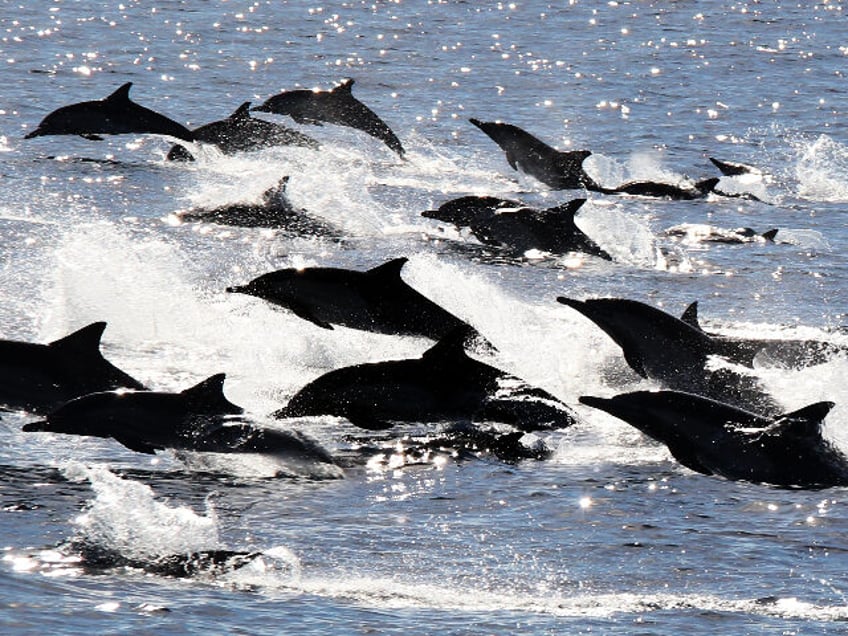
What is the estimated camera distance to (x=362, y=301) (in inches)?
604

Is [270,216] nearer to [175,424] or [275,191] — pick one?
[275,191]

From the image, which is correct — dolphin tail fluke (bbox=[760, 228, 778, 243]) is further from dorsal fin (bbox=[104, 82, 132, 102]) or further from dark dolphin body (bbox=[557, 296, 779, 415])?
dorsal fin (bbox=[104, 82, 132, 102])

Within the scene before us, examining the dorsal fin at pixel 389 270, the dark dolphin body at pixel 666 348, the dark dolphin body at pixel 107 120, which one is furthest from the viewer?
the dark dolphin body at pixel 107 120

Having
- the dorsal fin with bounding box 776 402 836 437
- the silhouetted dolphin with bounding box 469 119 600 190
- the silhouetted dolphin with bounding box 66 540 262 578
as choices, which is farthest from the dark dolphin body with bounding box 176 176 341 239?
the silhouetted dolphin with bounding box 66 540 262 578

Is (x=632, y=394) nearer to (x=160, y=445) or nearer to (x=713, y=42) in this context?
(x=160, y=445)

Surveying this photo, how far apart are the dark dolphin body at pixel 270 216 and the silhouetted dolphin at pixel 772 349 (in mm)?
7867

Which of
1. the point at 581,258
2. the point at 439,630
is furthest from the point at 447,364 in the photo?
the point at 581,258

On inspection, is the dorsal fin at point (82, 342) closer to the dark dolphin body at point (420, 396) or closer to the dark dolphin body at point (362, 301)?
the dark dolphin body at point (420, 396)

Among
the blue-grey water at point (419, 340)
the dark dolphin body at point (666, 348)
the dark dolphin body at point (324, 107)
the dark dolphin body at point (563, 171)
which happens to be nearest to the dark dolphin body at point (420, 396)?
the blue-grey water at point (419, 340)

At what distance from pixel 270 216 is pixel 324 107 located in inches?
253

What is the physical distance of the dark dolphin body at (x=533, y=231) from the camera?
68.6ft

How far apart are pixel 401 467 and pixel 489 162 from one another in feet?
51.7

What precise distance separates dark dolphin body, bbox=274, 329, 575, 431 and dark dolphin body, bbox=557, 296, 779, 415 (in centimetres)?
99

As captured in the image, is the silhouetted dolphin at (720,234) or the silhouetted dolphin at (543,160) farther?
the silhouetted dolphin at (543,160)
